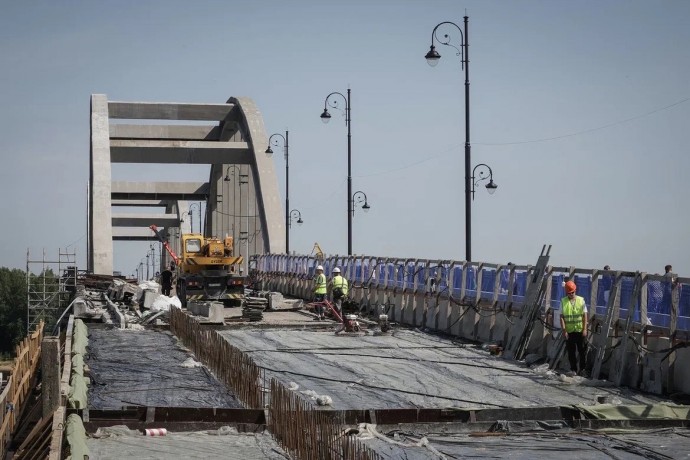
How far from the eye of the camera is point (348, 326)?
31.3m

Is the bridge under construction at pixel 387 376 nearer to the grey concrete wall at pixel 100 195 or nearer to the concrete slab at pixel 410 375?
the concrete slab at pixel 410 375

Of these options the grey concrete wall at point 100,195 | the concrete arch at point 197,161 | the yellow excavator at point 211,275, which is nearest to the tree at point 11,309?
the concrete arch at point 197,161

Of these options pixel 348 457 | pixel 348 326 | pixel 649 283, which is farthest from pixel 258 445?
pixel 348 326

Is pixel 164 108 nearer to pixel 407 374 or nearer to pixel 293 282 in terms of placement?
pixel 293 282

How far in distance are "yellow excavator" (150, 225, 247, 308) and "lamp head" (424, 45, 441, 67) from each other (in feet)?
61.9

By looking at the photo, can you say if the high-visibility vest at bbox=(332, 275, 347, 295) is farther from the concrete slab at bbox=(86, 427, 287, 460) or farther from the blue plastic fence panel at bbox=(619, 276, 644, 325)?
the concrete slab at bbox=(86, 427, 287, 460)

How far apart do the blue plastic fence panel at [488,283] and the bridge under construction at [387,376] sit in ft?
0.20

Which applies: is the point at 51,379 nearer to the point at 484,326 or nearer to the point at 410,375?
the point at 410,375

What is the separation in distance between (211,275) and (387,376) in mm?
26214

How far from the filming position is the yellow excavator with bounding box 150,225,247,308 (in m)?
46.6

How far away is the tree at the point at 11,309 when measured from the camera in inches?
5915

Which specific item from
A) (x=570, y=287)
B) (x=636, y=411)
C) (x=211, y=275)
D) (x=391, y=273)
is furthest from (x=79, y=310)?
(x=636, y=411)

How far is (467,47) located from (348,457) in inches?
818

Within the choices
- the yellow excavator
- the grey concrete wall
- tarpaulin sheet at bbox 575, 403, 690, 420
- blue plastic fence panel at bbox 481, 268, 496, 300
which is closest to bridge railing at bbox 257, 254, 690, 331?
blue plastic fence panel at bbox 481, 268, 496, 300
